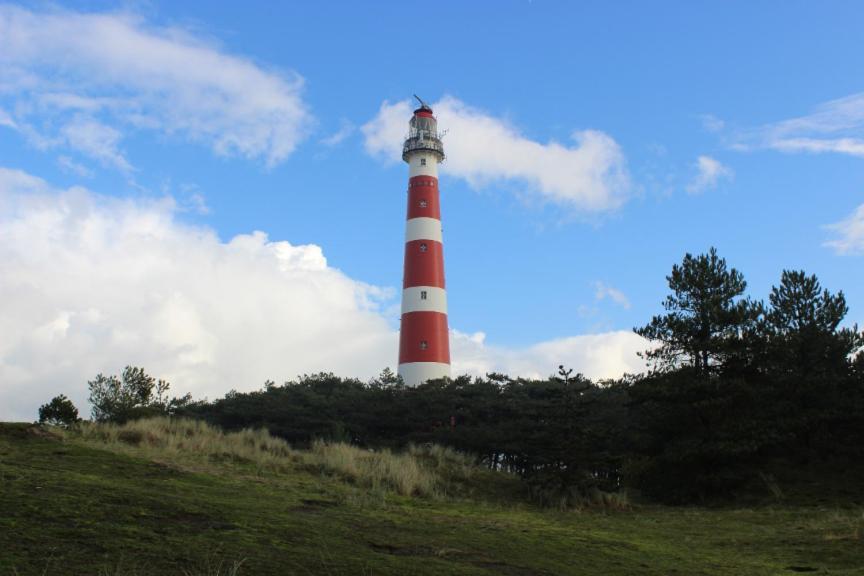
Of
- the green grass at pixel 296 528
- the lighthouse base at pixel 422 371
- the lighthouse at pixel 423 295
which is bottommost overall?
the green grass at pixel 296 528

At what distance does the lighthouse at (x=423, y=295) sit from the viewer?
138 feet

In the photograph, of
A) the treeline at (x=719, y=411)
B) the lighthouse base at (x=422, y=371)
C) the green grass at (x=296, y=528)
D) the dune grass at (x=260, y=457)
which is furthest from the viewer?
the lighthouse base at (x=422, y=371)

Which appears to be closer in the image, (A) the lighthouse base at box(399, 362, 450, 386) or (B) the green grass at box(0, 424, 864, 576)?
(B) the green grass at box(0, 424, 864, 576)

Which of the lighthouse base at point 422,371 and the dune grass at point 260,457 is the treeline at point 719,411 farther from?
the lighthouse base at point 422,371

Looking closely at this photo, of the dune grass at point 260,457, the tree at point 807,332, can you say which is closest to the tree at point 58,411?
the dune grass at point 260,457

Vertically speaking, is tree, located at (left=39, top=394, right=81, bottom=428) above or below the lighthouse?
below

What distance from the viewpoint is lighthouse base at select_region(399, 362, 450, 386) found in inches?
1652

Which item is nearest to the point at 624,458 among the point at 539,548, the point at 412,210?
the point at 539,548

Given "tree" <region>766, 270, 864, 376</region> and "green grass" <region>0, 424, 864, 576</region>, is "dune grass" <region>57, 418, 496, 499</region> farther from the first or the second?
"tree" <region>766, 270, 864, 376</region>

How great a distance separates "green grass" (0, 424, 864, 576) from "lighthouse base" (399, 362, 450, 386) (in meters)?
24.2

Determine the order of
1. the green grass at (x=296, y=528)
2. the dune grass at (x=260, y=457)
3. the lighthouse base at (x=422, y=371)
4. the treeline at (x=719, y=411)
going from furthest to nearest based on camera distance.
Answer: the lighthouse base at (x=422, y=371)
the treeline at (x=719, y=411)
the dune grass at (x=260, y=457)
the green grass at (x=296, y=528)

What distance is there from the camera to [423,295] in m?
42.2

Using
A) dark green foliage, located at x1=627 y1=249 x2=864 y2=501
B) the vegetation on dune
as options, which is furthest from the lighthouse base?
dark green foliage, located at x1=627 y1=249 x2=864 y2=501

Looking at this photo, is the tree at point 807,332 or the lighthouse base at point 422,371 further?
the lighthouse base at point 422,371
